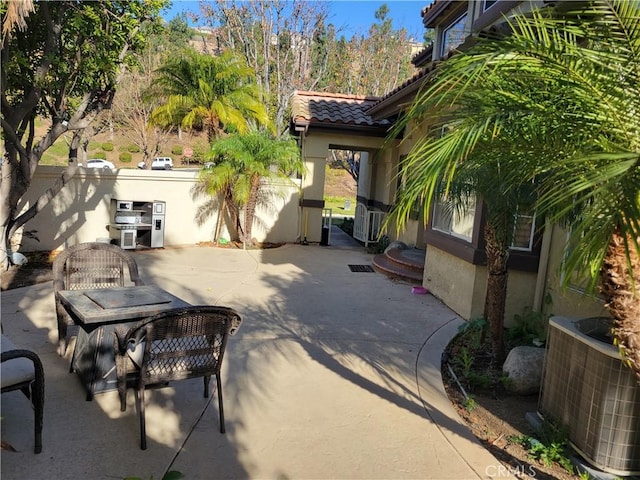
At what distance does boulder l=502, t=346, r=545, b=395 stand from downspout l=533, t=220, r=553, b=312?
160 cm

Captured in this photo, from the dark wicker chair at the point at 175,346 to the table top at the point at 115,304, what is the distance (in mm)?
151

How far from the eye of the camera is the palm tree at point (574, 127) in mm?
1994

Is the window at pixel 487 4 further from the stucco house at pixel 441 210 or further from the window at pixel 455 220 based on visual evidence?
the window at pixel 455 220

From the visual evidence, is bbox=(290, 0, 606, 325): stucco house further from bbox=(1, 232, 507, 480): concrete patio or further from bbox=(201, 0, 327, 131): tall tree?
bbox=(201, 0, 327, 131): tall tree

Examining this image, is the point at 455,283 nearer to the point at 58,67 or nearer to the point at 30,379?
the point at 30,379

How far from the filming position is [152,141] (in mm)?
27062

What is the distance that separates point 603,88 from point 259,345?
420cm

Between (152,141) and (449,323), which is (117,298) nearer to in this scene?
(449,323)

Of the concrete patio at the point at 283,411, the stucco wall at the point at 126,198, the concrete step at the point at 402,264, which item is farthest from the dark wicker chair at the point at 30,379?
the stucco wall at the point at 126,198

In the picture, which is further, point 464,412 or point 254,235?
point 254,235

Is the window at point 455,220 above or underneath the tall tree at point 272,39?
underneath

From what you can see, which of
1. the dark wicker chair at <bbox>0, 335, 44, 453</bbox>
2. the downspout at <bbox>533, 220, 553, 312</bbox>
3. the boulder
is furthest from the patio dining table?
the downspout at <bbox>533, 220, 553, 312</bbox>

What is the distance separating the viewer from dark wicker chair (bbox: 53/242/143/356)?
4664mm

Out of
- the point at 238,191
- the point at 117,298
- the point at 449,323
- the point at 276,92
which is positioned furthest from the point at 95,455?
the point at 276,92
